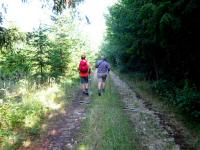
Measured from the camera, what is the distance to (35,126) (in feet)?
29.9

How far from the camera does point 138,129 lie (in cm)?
938

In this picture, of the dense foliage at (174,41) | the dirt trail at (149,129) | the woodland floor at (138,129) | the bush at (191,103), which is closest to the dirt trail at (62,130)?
the woodland floor at (138,129)

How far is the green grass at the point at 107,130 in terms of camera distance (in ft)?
24.9

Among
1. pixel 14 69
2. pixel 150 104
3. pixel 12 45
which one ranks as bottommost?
pixel 150 104

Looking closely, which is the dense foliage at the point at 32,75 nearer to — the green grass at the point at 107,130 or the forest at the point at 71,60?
the forest at the point at 71,60

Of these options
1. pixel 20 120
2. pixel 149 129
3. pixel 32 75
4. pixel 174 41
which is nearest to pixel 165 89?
pixel 174 41

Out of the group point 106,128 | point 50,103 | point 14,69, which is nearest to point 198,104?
point 106,128

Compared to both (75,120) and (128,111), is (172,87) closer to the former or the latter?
(128,111)

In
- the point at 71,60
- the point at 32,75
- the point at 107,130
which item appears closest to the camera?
the point at 107,130

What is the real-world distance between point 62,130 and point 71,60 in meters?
13.3

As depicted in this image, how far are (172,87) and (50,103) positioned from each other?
5.82 m

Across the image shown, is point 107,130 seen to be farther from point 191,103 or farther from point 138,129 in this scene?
point 191,103

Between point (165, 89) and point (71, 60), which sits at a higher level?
point (71, 60)

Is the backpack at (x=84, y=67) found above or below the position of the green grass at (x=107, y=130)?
above
